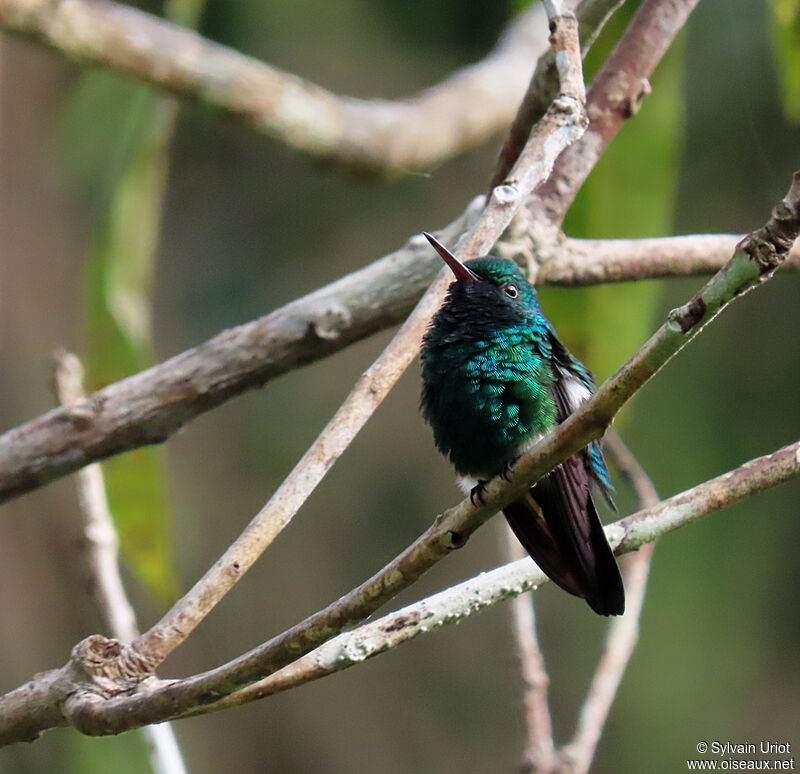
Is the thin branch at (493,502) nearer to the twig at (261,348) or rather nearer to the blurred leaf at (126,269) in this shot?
the twig at (261,348)

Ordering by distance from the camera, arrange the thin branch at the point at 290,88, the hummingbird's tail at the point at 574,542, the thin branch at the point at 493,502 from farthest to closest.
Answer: the thin branch at the point at 290,88 → the hummingbird's tail at the point at 574,542 → the thin branch at the point at 493,502

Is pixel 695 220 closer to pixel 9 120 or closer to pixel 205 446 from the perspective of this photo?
pixel 205 446

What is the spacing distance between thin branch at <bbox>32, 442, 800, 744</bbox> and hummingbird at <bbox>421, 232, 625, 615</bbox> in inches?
8.5

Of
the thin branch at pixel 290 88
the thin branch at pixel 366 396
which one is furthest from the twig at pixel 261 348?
the thin branch at pixel 290 88

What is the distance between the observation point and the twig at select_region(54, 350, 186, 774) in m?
1.92

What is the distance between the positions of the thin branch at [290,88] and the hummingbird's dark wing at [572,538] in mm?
1929

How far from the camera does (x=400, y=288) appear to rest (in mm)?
2199

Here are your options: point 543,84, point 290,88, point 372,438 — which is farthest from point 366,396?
point 372,438

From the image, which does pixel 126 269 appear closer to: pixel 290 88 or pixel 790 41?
pixel 290 88

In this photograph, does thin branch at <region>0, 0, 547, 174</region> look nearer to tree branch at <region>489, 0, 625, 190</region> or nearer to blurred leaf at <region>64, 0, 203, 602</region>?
blurred leaf at <region>64, 0, 203, 602</region>

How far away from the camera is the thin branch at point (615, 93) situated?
227 cm

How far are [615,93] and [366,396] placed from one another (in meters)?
1.14

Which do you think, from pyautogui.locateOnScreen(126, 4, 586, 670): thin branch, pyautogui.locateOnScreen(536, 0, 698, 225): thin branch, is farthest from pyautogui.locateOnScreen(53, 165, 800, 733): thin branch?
pyautogui.locateOnScreen(536, 0, 698, 225): thin branch

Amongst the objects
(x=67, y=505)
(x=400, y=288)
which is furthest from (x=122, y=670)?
(x=67, y=505)
